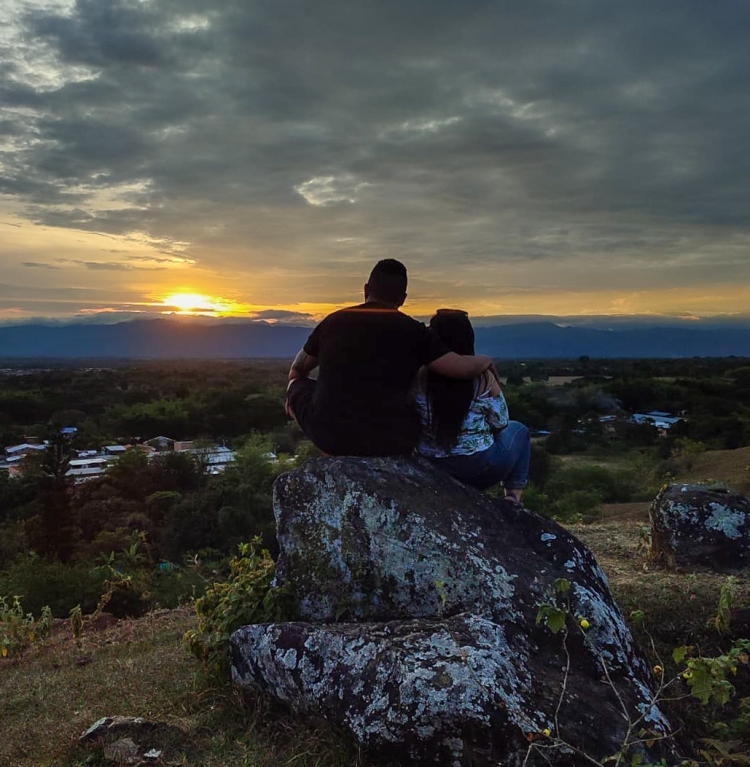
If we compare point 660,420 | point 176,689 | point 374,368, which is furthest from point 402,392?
point 660,420

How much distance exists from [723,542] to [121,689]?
250 inches

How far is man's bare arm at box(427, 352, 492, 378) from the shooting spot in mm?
4754

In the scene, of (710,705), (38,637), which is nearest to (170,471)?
(38,637)

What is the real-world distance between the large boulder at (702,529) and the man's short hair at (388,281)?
4859mm

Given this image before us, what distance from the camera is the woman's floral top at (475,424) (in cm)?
503

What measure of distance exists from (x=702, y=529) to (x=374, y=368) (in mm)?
4995

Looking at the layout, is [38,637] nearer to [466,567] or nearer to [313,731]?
[313,731]

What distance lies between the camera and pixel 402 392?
4.87 meters

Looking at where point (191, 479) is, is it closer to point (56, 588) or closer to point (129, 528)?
point (129, 528)

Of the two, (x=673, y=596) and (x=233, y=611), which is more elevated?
(x=233, y=611)

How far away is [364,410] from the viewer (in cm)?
488

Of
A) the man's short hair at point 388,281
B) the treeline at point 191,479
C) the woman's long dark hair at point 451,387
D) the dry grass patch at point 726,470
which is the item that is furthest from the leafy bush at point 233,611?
the dry grass patch at point 726,470

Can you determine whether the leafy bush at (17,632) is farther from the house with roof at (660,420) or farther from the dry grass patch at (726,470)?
the house with roof at (660,420)

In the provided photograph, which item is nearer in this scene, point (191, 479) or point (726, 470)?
point (726, 470)
